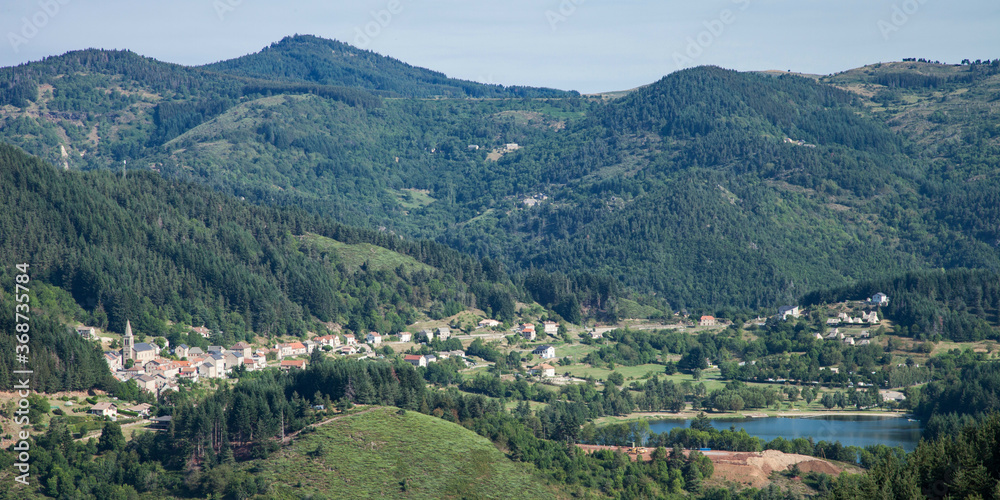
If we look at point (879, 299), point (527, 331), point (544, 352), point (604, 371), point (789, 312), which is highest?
point (879, 299)

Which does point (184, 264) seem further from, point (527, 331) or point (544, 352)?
point (544, 352)

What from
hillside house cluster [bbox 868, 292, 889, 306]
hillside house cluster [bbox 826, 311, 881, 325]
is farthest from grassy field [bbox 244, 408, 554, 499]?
hillside house cluster [bbox 868, 292, 889, 306]

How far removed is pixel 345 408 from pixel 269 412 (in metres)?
9.39

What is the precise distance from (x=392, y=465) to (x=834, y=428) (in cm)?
6459

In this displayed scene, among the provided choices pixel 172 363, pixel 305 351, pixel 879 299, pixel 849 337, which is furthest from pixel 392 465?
pixel 879 299

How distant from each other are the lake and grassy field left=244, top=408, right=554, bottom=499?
3599 centimetres

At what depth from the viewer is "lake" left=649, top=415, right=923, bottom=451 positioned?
124 m

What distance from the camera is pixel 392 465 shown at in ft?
304

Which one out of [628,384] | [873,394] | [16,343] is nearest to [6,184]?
[16,343]

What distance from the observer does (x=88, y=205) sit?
16212 cm

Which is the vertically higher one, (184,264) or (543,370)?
(184,264)

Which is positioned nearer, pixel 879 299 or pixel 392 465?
pixel 392 465

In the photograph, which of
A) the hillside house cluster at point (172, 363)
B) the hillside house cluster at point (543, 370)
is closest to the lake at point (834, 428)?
the hillside house cluster at point (543, 370)

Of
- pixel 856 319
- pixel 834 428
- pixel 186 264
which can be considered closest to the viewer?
pixel 834 428
